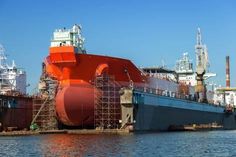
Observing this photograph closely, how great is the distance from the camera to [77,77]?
70.9 m

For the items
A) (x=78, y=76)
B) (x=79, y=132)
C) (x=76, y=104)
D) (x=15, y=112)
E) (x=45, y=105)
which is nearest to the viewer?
(x=79, y=132)

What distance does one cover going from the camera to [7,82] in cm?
10675

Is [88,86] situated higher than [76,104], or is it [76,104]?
[88,86]

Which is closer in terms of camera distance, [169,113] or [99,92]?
[99,92]

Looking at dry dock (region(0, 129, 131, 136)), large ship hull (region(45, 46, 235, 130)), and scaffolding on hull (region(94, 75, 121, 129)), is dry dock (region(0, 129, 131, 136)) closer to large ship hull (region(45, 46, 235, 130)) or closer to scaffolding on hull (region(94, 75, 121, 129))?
large ship hull (region(45, 46, 235, 130))

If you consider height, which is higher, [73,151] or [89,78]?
[89,78]

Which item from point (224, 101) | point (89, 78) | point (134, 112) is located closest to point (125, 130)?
point (134, 112)

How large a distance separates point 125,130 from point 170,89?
89.2 ft

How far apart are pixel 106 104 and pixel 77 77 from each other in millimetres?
5340

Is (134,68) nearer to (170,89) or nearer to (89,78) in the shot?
(89,78)

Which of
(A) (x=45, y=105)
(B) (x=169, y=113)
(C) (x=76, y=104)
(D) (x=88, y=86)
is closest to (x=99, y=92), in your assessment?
(D) (x=88, y=86)

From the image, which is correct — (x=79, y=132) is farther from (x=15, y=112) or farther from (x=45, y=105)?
(x=15, y=112)

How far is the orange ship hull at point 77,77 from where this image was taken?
228ft

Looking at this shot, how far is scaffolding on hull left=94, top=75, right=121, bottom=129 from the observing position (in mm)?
69500
